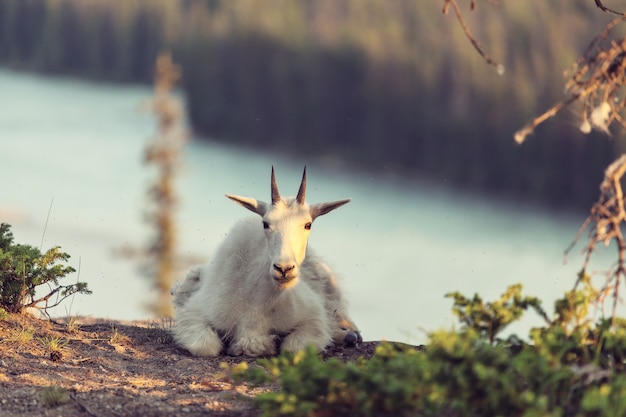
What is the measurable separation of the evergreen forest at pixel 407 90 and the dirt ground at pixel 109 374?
40.1 m

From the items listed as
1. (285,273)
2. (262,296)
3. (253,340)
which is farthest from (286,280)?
(253,340)

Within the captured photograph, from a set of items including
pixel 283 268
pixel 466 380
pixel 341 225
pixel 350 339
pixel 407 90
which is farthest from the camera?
pixel 341 225

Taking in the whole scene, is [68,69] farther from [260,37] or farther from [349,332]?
[349,332]

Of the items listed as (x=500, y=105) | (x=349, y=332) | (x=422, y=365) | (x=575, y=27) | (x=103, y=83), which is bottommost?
(x=422, y=365)

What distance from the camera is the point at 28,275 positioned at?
8.33m

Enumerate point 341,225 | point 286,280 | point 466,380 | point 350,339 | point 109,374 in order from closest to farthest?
point 466,380
point 109,374
point 286,280
point 350,339
point 341,225

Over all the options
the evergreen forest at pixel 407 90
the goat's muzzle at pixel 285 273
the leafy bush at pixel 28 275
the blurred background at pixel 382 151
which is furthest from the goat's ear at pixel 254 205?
the evergreen forest at pixel 407 90

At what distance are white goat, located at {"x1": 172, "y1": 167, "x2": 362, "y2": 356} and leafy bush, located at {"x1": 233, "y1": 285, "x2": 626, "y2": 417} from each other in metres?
2.76

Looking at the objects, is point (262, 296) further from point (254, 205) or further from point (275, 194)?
point (275, 194)

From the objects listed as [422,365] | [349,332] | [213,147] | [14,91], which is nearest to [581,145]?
[213,147]

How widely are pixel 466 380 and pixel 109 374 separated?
353cm

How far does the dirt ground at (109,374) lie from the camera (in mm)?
6000

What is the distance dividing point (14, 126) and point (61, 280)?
76.8 m

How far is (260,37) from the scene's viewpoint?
60844 mm
